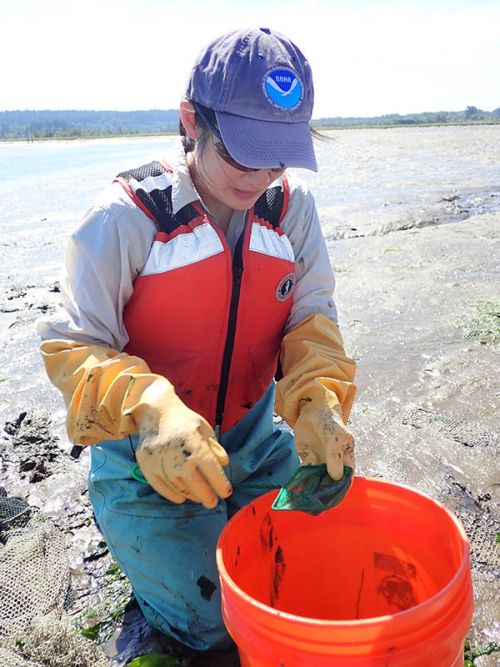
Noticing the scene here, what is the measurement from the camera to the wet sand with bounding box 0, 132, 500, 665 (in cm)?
284

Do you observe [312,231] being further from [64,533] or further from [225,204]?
[64,533]

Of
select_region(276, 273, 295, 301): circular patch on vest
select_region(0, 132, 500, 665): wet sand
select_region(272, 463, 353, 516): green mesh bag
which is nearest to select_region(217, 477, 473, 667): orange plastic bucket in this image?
select_region(272, 463, 353, 516): green mesh bag

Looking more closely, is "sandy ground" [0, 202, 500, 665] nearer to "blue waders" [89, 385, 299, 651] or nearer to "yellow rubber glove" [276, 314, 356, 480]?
"blue waders" [89, 385, 299, 651]

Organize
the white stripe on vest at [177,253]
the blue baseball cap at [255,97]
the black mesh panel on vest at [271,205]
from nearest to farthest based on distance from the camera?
the blue baseball cap at [255,97]
the white stripe on vest at [177,253]
the black mesh panel on vest at [271,205]

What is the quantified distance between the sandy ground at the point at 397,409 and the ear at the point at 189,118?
1805mm

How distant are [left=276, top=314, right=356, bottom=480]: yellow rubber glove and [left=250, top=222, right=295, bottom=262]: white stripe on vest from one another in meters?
0.28

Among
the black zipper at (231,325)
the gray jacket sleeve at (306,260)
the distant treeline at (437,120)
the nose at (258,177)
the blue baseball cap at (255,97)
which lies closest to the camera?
the blue baseball cap at (255,97)

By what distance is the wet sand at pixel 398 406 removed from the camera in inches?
112

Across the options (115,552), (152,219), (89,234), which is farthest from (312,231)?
(115,552)

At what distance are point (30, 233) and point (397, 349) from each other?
6654 mm

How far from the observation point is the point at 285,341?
8.77ft

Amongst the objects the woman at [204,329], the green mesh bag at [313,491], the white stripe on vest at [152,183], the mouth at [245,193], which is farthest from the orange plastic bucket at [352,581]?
the white stripe on vest at [152,183]

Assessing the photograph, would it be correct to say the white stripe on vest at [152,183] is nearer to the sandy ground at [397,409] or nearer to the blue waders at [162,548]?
the blue waders at [162,548]

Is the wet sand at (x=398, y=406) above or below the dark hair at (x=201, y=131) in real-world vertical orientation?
below
